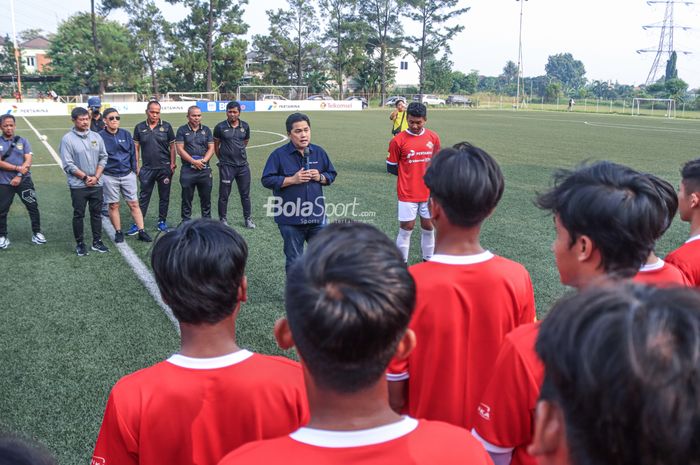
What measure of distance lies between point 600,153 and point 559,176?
18884mm

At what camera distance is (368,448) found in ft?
4.39

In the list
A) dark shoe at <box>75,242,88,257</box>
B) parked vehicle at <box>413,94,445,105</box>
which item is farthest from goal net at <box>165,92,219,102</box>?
dark shoe at <box>75,242,88,257</box>

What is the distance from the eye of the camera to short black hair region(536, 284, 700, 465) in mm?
892

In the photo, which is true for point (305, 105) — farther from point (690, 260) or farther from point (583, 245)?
point (583, 245)

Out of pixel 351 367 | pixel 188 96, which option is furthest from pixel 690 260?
pixel 188 96

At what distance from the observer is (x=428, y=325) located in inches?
97.3

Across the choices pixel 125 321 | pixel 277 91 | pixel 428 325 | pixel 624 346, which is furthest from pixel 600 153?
pixel 277 91

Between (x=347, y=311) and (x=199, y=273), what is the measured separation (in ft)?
3.16

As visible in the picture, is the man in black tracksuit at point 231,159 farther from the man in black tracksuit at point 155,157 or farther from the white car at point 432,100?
the white car at point 432,100

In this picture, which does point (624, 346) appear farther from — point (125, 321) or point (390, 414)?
point (125, 321)

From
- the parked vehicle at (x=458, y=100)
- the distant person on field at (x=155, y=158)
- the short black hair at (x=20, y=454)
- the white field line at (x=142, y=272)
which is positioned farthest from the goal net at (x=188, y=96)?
the short black hair at (x=20, y=454)

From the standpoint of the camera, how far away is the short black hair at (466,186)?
268 centimetres

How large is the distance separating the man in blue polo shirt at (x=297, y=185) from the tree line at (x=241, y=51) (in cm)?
6029

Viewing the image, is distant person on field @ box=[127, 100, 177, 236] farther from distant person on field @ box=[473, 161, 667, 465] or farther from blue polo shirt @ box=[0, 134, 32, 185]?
distant person on field @ box=[473, 161, 667, 465]
